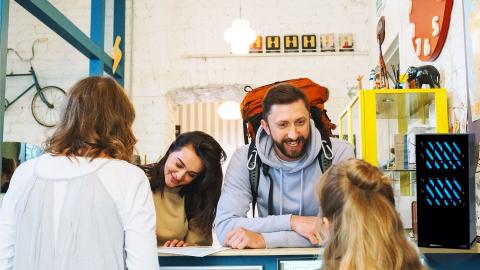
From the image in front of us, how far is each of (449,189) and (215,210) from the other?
1.09m

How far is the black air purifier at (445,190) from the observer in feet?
6.12

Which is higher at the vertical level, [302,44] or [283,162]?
[302,44]

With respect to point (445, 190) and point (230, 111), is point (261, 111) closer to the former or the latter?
point (445, 190)

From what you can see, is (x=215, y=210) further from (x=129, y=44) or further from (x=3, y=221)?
(x=129, y=44)

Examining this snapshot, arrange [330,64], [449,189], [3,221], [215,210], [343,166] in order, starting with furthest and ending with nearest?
[330,64] < [215,210] < [449,189] < [3,221] < [343,166]

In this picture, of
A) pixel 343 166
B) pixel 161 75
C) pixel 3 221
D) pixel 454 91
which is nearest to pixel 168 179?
pixel 3 221

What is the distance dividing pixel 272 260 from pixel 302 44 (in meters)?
4.51

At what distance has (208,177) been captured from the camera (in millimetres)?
2553

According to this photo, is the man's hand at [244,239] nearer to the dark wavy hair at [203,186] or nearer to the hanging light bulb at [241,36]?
the dark wavy hair at [203,186]

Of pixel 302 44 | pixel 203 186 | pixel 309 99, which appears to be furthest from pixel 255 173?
pixel 302 44

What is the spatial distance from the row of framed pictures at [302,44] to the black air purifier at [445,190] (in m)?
4.34

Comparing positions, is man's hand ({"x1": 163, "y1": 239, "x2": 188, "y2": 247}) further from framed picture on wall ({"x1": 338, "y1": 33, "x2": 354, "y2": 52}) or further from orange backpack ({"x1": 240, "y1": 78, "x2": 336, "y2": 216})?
framed picture on wall ({"x1": 338, "y1": 33, "x2": 354, "y2": 52})

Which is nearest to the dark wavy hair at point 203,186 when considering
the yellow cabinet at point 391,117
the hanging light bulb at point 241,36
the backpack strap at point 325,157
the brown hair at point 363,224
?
the backpack strap at point 325,157

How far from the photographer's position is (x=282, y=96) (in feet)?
7.96
